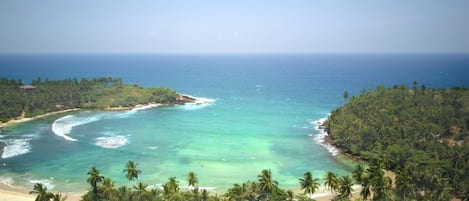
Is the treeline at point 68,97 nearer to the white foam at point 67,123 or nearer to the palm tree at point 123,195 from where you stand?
the white foam at point 67,123

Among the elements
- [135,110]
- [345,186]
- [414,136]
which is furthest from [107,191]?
[135,110]

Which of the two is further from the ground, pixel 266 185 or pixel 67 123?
pixel 266 185

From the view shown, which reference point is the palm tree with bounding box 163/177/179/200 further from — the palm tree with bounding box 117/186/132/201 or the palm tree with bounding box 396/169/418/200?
the palm tree with bounding box 396/169/418/200

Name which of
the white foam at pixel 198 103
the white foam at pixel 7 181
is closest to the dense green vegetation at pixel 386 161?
the white foam at pixel 7 181

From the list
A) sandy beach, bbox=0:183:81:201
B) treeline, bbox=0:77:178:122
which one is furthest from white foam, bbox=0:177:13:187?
treeline, bbox=0:77:178:122

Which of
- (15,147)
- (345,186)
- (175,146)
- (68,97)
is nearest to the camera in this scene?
(345,186)

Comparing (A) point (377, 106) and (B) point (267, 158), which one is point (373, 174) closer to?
(B) point (267, 158)

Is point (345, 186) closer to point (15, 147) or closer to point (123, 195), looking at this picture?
point (123, 195)
